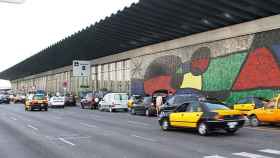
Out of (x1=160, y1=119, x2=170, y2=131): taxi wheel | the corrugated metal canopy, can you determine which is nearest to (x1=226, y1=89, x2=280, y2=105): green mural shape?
the corrugated metal canopy

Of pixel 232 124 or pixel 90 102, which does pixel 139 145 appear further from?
pixel 90 102

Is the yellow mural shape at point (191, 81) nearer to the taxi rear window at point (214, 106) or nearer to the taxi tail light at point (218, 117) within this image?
the taxi rear window at point (214, 106)

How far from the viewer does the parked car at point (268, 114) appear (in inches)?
807

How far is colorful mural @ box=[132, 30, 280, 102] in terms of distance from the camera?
30.5 m

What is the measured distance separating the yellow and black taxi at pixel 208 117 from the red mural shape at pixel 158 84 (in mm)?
24190

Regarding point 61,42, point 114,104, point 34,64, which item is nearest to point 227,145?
point 114,104

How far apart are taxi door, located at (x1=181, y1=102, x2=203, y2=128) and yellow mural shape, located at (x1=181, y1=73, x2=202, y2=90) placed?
20191 millimetres

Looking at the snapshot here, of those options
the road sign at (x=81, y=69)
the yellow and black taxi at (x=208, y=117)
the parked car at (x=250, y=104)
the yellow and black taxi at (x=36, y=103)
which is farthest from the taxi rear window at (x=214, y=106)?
the road sign at (x=81, y=69)

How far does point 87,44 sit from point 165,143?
43133 mm

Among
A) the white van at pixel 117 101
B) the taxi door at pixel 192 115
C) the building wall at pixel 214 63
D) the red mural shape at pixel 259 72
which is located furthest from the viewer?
the white van at pixel 117 101

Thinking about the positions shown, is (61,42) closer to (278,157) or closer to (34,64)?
(34,64)

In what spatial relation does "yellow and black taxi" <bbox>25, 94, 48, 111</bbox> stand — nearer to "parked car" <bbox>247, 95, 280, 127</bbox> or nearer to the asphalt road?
the asphalt road

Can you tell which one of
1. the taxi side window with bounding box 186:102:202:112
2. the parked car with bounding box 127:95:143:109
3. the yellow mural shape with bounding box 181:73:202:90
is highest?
the yellow mural shape with bounding box 181:73:202:90

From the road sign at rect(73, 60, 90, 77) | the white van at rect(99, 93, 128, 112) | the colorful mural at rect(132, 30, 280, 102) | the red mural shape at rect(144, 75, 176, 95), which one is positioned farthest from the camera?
the road sign at rect(73, 60, 90, 77)
